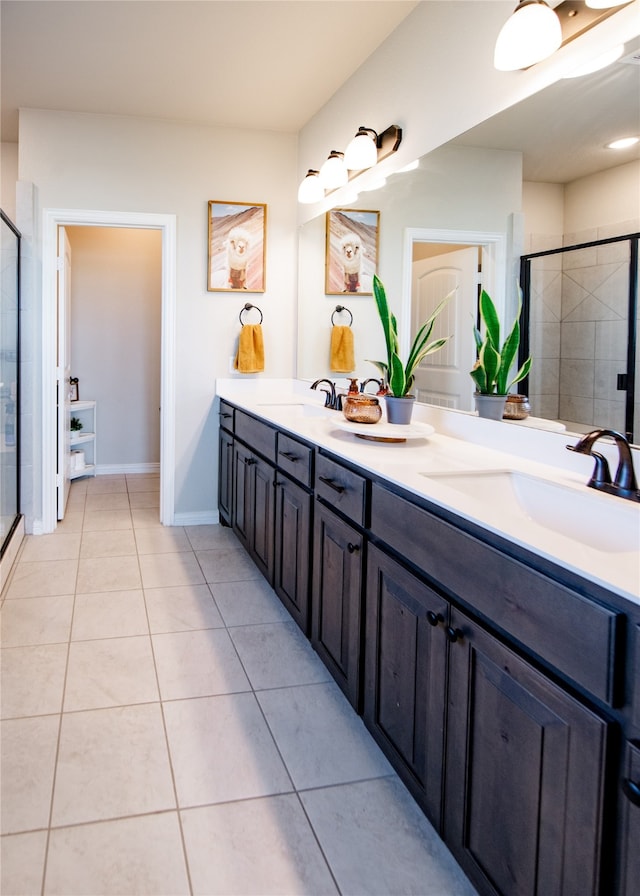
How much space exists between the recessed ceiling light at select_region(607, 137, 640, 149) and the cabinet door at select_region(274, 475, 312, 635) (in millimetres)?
1389

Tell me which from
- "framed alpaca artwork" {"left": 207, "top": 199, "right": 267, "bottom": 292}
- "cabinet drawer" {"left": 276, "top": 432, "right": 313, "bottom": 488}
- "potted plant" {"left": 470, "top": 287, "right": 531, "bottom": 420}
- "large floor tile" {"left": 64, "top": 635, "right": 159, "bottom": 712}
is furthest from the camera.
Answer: "framed alpaca artwork" {"left": 207, "top": 199, "right": 267, "bottom": 292}

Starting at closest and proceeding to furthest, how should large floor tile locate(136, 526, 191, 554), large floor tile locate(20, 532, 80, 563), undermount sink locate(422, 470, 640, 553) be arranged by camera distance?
undermount sink locate(422, 470, 640, 553)
large floor tile locate(20, 532, 80, 563)
large floor tile locate(136, 526, 191, 554)

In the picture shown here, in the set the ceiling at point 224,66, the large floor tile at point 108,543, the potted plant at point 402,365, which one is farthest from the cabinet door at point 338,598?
the large floor tile at point 108,543

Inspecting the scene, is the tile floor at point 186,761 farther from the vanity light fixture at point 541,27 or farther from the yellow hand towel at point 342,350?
the vanity light fixture at point 541,27

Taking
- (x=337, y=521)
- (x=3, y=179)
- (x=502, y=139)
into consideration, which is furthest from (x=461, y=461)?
(x=3, y=179)

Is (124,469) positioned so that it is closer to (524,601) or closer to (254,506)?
(254,506)

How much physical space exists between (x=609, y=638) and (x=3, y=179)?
4.60m

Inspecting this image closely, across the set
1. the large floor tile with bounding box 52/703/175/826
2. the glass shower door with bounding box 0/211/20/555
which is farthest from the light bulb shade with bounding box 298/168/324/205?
the large floor tile with bounding box 52/703/175/826

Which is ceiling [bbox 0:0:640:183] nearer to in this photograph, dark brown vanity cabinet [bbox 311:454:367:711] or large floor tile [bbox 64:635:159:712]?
dark brown vanity cabinet [bbox 311:454:367:711]

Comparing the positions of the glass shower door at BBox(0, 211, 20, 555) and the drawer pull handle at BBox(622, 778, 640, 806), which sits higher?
the glass shower door at BBox(0, 211, 20, 555)

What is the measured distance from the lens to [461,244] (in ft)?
7.87

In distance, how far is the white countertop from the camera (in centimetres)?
109

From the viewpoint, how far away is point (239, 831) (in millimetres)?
1648

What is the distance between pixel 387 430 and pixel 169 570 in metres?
1.65
